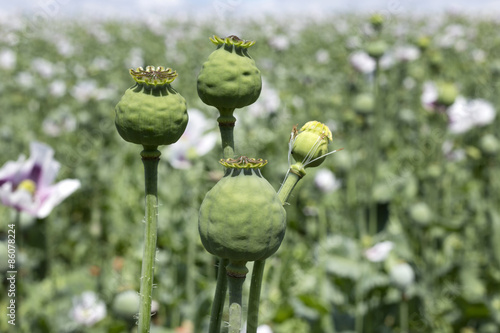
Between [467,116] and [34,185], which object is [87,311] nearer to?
[34,185]

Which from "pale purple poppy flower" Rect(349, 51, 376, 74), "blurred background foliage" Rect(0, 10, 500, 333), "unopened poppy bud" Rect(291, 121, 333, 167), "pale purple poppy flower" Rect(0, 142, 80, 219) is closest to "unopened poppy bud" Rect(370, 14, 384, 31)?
"blurred background foliage" Rect(0, 10, 500, 333)

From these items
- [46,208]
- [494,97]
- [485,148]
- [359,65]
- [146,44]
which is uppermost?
[146,44]

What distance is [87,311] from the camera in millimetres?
1393

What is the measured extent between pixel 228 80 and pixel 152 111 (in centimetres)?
6

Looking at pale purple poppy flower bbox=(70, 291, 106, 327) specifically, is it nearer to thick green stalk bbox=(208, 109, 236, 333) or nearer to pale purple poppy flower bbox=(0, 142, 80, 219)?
pale purple poppy flower bbox=(0, 142, 80, 219)

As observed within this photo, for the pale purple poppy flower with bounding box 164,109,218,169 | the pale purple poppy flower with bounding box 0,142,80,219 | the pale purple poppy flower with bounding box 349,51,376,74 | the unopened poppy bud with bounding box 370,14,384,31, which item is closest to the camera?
the pale purple poppy flower with bounding box 0,142,80,219

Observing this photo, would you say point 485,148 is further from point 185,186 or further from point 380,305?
point 185,186

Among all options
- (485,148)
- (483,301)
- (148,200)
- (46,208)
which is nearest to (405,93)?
(485,148)

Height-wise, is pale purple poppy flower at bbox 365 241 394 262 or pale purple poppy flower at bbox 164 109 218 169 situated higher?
pale purple poppy flower at bbox 164 109 218 169

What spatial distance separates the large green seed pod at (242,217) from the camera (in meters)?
0.32

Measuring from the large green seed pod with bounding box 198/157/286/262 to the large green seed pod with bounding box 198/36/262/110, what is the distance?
0.25ft

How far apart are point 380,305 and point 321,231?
13.1 inches

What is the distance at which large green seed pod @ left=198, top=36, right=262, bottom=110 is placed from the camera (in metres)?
0.39

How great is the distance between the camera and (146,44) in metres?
5.84
